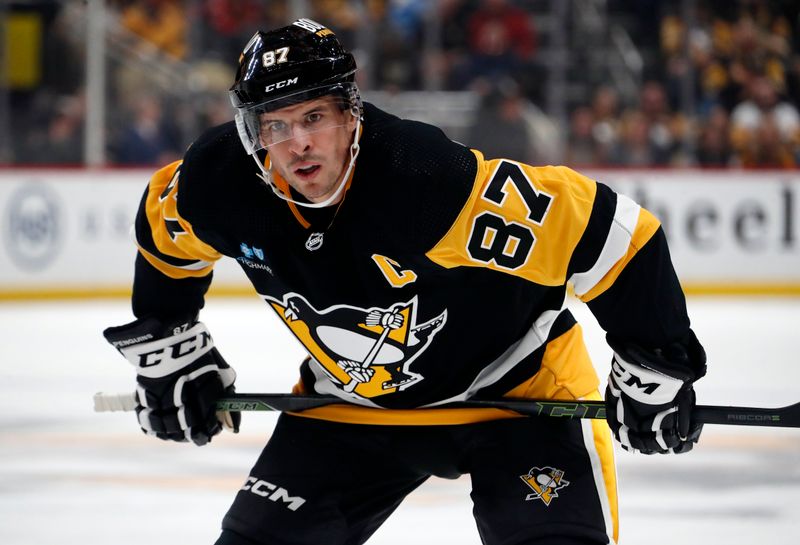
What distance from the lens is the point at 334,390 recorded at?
2426 millimetres

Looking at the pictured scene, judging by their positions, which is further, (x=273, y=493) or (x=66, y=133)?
(x=66, y=133)

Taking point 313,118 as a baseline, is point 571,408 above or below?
below

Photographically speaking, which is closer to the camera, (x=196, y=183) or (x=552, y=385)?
(x=196, y=183)

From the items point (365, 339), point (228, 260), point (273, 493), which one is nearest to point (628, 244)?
point (365, 339)

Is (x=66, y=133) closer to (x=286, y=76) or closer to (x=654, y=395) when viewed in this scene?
(x=286, y=76)

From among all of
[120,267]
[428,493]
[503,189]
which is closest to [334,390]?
[503,189]

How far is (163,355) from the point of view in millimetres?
2510

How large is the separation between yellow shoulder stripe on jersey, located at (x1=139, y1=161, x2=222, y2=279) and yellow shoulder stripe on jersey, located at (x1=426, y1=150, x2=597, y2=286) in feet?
1.75

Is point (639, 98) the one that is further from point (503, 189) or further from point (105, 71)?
point (503, 189)

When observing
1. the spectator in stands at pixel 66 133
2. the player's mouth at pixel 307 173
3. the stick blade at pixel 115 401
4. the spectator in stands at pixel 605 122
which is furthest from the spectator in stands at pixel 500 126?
the player's mouth at pixel 307 173

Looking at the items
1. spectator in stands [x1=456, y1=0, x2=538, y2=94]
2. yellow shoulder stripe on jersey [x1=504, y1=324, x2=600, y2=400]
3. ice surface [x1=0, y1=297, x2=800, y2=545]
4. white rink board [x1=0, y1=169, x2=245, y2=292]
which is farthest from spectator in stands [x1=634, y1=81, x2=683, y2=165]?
yellow shoulder stripe on jersey [x1=504, y1=324, x2=600, y2=400]

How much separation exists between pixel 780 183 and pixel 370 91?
2881mm

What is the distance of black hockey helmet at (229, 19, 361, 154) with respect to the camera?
2.13m

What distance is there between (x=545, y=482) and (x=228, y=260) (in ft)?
20.0
